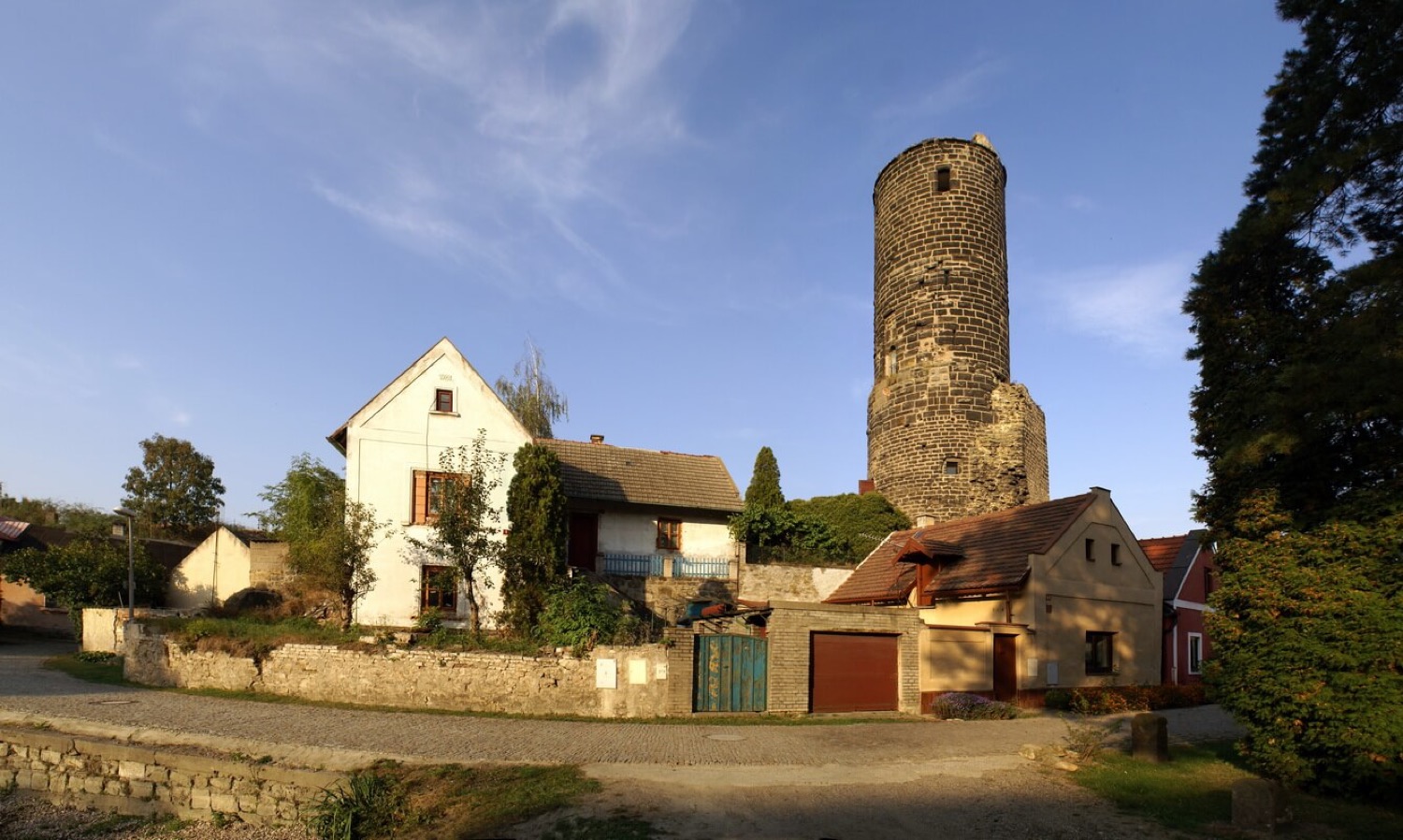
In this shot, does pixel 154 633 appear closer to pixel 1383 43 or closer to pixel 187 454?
pixel 1383 43

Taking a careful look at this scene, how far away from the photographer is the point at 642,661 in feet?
53.5

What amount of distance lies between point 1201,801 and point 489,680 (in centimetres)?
1207

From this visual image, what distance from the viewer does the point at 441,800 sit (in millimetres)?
10562

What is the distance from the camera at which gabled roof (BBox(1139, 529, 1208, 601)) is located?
85.8 feet

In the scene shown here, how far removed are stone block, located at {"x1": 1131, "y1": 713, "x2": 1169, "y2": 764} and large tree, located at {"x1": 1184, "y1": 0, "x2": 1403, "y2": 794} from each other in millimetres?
1108

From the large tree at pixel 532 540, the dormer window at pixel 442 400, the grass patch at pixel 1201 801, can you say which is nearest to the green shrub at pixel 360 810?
the large tree at pixel 532 540

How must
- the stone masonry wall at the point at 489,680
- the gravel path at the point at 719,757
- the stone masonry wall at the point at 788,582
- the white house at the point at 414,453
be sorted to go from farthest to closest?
the stone masonry wall at the point at 788,582, the white house at the point at 414,453, the stone masonry wall at the point at 489,680, the gravel path at the point at 719,757

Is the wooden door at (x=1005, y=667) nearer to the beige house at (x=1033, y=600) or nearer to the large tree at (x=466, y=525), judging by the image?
the beige house at (x=1033, y=600)

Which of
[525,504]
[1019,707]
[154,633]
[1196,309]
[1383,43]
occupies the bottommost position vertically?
[1019,707]

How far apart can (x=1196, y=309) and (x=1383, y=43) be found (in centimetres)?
404

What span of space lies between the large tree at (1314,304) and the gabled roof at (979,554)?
846 centimetres

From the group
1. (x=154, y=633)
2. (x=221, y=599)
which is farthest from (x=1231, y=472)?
(x=221, y=599)

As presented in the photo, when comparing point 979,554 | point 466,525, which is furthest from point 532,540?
point 979,554

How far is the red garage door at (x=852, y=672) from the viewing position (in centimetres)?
1769
